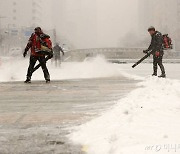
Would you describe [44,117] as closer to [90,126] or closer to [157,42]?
[90,126]

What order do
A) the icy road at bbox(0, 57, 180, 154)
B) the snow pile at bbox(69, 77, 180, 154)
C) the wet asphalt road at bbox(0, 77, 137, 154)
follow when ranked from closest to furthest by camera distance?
the snow pile at bbox(69, 77, 180, 154) → the icy road at bbox(0, 57, 180, 154) → the wet asphalt road at bbox(0, 77, 137, 154)

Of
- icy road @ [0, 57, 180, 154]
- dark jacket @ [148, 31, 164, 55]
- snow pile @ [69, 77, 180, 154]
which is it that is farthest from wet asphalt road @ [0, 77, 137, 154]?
dark jacket @ [148, 31, 164, 55]

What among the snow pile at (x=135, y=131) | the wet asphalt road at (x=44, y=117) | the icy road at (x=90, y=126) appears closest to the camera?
the snow pile at (x=135, y=131)

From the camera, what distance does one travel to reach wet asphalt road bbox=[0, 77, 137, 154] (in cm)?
343

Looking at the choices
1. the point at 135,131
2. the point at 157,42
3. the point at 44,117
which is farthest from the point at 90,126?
the point at 157,42

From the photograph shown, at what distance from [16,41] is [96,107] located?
291 feet

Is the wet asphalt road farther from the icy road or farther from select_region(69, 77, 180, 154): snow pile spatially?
select_region(69, 77, 180, 154): snow pile

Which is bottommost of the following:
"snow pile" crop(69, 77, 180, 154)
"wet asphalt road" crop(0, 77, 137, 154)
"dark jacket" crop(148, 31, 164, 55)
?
"wet asphalt road" crop(0, 77, 137, 154)

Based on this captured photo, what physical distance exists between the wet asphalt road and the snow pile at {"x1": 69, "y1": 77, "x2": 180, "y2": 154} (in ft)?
0.63

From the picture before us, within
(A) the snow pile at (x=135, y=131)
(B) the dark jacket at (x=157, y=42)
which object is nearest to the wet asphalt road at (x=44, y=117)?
(A) the snow pile at (x=135, y=131)

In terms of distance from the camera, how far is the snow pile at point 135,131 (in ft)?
9.64

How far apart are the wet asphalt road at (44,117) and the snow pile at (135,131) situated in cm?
19

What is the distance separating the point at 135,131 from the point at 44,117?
1.80 m

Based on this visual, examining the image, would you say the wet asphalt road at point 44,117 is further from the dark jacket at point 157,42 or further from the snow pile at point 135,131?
→ the dark jacket at point 157,42
